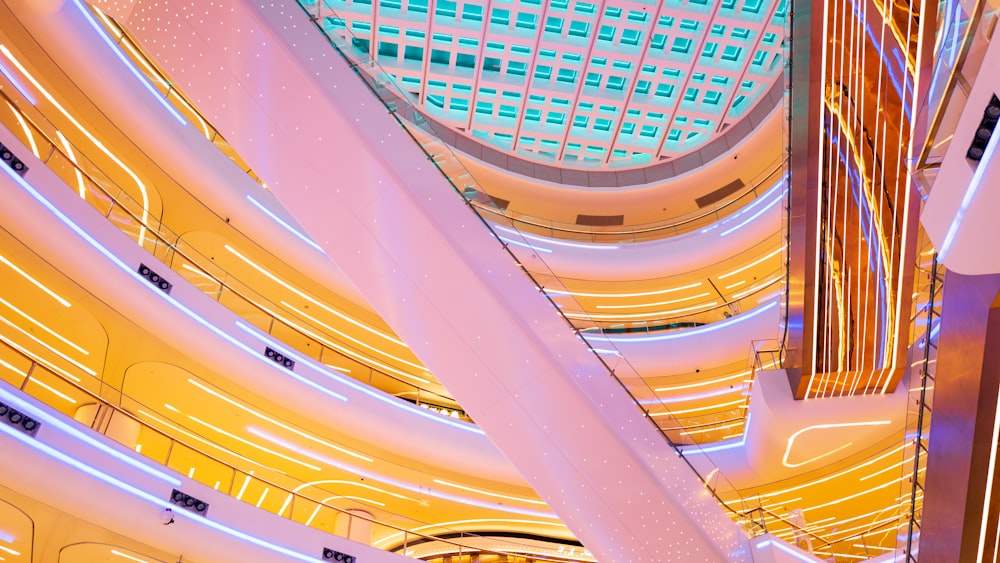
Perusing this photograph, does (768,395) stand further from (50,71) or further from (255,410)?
(50,71)

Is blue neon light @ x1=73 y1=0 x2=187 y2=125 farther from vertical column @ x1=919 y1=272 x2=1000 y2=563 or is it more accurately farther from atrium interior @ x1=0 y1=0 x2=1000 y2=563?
vertical column @ x1=919 y1=272 x2=1000 y2=563

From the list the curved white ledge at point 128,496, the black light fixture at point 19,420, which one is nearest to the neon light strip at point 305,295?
the curved white ledge at point 128,496

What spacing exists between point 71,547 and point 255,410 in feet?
11.1

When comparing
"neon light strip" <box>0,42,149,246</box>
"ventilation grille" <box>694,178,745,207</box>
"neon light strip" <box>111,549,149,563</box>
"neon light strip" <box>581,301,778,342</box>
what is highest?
"ventilation grille" <box>694,178,745,207</box>

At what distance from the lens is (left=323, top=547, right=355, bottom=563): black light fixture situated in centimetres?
997

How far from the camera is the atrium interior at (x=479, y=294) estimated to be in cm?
638

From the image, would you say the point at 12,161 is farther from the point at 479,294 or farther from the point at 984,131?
the point at 984,131

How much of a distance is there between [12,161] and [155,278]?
2.14 meters

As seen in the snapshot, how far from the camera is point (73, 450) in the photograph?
8336mm

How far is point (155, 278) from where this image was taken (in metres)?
10.5

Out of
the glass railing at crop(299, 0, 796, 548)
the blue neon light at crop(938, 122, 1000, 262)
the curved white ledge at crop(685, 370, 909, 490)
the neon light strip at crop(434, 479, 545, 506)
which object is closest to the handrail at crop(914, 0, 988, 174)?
the blue neon light at crop(938, 122, 1000, 262)

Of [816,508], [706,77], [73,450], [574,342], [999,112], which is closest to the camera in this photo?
[999,112]

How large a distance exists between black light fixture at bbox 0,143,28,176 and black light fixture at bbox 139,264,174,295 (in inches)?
69.4

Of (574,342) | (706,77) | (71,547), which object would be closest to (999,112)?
(574,342)
